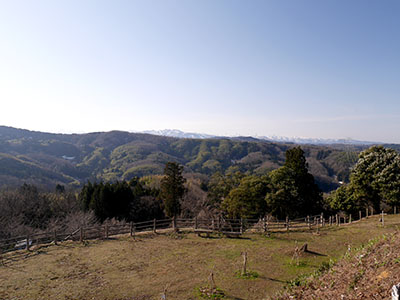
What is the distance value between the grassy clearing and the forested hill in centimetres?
8345

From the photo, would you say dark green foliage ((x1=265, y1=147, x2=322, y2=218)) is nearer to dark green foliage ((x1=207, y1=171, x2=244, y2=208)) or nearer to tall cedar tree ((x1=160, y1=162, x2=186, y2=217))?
dark green foliage ((x1=207, y1=171, x2=244, y2=208))

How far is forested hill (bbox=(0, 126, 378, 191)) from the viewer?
100625 mm

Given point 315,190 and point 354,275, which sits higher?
point 354,275

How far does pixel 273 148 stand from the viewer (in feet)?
618

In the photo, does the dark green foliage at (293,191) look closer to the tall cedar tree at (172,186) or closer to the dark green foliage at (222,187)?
the dark green foliage at (222,187)

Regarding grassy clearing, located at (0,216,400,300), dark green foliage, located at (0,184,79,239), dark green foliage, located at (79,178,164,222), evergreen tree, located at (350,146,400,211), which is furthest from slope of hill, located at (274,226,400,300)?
dark green foliage, located at (79,178,164,222)

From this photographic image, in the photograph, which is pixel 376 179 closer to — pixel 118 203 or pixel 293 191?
pixel 293 191

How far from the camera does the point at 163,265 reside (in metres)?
12.3

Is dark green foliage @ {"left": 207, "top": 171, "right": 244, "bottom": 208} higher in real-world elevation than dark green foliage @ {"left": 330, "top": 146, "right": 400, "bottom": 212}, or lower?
lower

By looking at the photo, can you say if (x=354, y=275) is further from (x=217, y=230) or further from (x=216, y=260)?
(x=217, y=230)

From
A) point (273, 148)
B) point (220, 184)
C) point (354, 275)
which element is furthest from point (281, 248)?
point (273, 148)

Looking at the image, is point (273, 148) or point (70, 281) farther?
point (273, 148)

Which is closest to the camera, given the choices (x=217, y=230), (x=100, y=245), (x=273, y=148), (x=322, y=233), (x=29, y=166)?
(x=100, y=245)

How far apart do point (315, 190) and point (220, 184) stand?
12.5 m
